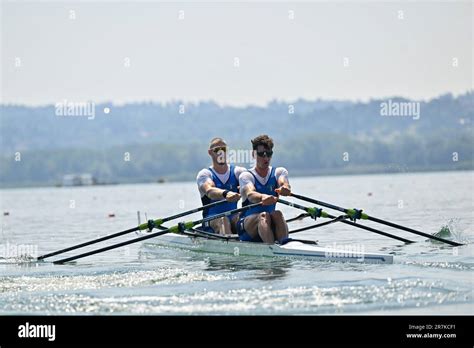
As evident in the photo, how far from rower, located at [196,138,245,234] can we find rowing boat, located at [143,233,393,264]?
0.34 meters

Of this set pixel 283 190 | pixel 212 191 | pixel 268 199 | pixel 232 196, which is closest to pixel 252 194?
pixel 268 199

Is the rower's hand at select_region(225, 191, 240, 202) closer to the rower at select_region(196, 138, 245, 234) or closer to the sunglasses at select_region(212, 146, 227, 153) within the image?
the rower at select_region(196, 138, 245, 234)

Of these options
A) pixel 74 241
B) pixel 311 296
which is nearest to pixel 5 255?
pixel 74 241

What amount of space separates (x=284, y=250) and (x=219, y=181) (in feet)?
7.37

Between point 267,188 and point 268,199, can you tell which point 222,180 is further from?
point 268,199

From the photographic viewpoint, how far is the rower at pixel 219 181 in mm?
14898

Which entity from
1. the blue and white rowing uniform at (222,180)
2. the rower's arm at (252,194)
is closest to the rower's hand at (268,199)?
the rower's arm at (252,194)

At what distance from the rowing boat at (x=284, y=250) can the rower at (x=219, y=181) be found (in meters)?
0.34

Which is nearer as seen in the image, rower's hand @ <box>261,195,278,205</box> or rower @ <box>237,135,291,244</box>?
rower's hand @ <box>261,195,278,205</box>

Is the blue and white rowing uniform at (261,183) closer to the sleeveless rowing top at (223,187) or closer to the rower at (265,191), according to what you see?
the rower at (265,191)

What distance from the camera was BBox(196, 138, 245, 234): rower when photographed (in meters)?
14.9

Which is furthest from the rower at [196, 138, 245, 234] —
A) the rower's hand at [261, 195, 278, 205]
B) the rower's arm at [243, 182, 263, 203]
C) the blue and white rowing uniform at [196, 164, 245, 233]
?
the rower's hand at [261, 195, 278, 205]
